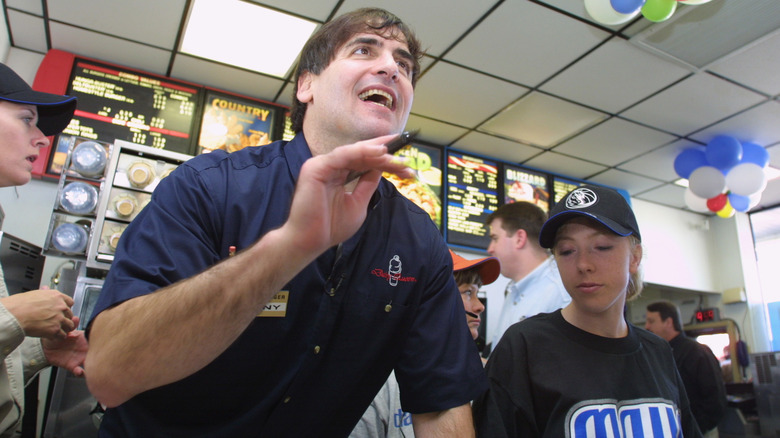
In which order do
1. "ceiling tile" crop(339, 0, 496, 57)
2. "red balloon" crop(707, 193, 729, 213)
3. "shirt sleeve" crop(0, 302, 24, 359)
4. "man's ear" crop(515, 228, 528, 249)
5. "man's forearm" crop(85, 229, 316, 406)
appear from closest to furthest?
"man's forearm" crop(85, 229, 316, 406), "shirt sleeve" crop(0, 302, 24, 359), "man's ear" crop(515, 228, 528, 249), "ceiling tile" crop(339, 0, 496, 57), "red balloon" crop(707, 193, 729, 213)

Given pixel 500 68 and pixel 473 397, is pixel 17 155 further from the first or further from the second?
pixel 500 68

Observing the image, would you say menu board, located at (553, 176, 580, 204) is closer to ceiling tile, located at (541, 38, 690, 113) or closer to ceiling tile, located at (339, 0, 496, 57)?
ceiling tile, located at (541, 38, 690, 113)

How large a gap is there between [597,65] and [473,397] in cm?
331

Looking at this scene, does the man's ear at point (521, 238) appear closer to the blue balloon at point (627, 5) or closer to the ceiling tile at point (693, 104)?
the blue balloon at point (627, 5)

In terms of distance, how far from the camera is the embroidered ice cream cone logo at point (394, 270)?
1214 millimetres

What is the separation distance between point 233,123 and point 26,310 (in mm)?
2961

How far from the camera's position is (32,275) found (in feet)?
9.21

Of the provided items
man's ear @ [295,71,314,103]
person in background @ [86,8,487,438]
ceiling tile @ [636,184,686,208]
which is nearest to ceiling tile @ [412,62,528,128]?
man's ear @ [295,71,314,103]

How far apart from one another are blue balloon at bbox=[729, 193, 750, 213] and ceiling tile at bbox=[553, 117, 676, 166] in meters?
0.79

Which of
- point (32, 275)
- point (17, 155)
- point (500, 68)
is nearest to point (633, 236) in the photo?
point (17, 155)

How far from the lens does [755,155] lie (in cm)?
478

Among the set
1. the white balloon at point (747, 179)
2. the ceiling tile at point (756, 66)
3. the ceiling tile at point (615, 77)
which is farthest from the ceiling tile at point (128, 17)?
the white balloon at point (747, 179)

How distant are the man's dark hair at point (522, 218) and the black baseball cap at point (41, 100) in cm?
231

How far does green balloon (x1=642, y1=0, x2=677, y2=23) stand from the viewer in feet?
9.83
